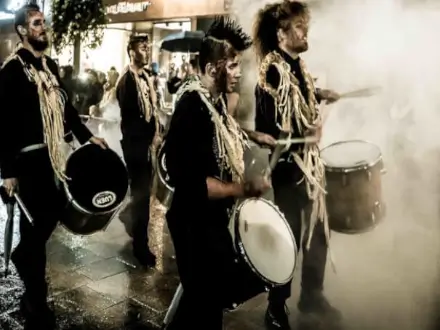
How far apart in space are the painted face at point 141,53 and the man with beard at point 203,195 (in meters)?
1.92

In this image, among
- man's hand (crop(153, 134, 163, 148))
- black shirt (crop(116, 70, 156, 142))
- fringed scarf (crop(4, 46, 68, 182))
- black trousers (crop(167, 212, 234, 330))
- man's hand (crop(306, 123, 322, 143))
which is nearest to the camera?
black trousers (crop(167, 212, 234, 330))

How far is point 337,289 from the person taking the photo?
350cm

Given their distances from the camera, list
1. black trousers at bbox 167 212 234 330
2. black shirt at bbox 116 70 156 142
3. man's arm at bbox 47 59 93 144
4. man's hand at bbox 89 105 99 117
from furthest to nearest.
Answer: man's hand at bbox 89 105 99 117, black shirt at bbox 116 70 156 142, man's arm at bbox 47 59 93 144, black trousers at bbox 167 212 234 330

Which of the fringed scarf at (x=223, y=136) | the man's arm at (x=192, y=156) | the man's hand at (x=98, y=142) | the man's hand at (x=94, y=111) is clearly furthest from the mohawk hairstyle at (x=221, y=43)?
the man's hand at (x=94, y=111)

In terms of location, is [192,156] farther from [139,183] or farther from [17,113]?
[139,183]

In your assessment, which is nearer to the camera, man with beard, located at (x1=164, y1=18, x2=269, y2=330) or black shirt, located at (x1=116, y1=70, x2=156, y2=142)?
man with beard, located at (x1=164, y1=18, x2=269, y2=330)

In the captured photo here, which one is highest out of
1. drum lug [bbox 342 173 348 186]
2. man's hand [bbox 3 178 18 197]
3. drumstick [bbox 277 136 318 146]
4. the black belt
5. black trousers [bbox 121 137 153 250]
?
drumstick [bbox 277 136 318 146]

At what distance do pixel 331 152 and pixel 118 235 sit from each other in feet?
8.31

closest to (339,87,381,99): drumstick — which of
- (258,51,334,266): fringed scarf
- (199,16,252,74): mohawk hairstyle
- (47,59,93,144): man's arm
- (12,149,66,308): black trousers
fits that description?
(258,51,334,266): fringed scarf

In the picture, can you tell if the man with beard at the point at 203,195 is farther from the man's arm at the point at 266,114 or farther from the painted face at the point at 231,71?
the man's arm at the point at 266,114

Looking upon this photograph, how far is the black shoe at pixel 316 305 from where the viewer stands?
3.39 metres

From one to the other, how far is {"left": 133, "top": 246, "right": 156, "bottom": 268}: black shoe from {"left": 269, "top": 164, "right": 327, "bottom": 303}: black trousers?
1.28 m

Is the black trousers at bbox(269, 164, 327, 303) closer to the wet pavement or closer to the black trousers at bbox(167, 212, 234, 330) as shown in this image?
the wet pavement

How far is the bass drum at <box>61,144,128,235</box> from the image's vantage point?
335 centimetres
